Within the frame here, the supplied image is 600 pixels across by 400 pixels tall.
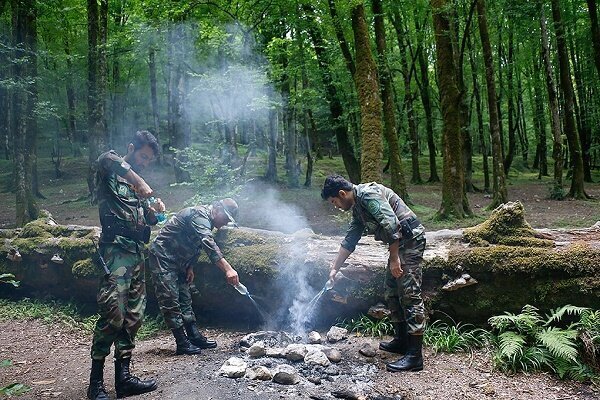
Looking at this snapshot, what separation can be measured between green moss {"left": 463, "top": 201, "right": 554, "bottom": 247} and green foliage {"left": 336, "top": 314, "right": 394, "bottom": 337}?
A: 1.51m

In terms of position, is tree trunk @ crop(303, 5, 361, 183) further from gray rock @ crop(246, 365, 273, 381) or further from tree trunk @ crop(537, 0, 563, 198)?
Answer: gray rock @ crop(246, 365, 273, 381)

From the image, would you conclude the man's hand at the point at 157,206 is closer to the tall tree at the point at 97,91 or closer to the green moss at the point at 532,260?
the green moss at the point at 532,260

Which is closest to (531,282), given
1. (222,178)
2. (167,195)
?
(222,178)

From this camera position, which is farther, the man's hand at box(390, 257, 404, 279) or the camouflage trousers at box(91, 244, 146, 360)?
the man's hand at box(390, 257, 404, 279)

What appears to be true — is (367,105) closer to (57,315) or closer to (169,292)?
(169,292)

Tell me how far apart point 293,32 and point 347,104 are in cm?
343

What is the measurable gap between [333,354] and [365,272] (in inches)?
46.8

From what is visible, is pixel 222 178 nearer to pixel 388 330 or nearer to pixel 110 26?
pixel 388 330

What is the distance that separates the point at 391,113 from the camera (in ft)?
40.4

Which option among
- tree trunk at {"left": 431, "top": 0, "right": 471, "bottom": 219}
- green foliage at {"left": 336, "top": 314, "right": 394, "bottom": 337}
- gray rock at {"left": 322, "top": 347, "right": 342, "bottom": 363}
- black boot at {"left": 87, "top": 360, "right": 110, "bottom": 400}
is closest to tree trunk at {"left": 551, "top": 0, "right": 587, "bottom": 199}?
tree trunk at {"left": 431, "top": 0, "right": 471, "bottom": 219}

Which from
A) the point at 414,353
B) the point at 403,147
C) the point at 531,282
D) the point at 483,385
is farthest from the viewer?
the point at 403,147

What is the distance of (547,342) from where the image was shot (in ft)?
13.3

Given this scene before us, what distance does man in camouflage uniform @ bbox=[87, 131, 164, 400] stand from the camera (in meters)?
3.82

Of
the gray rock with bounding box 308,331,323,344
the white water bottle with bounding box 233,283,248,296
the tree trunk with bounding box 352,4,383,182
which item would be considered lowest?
the gray rock with bounding box 308,331,323,344
